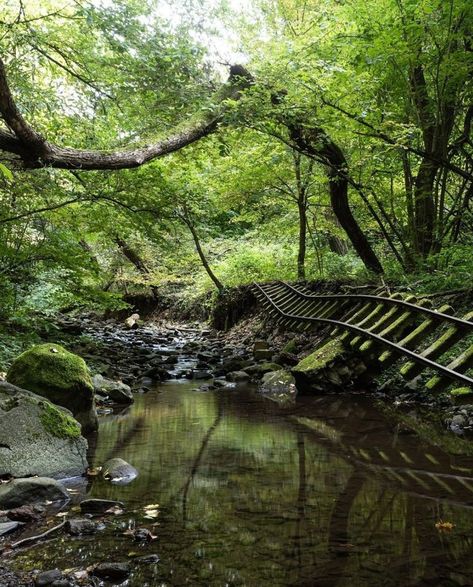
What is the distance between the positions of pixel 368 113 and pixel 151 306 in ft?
55.9

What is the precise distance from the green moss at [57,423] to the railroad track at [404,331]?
3.35m

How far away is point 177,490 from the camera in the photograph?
348cm

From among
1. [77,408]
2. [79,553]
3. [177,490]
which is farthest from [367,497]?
[77,408]

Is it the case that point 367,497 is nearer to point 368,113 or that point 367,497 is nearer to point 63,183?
point 368,113

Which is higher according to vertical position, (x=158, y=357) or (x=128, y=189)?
(x=128, y=189)

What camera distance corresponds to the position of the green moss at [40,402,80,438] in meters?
4.06

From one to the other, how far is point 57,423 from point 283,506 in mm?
2073

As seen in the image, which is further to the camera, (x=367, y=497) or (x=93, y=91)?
(x=93, y=91)

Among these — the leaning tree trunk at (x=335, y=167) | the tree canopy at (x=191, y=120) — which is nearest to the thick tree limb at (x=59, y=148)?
the tree canopy at (x=191, y=120)

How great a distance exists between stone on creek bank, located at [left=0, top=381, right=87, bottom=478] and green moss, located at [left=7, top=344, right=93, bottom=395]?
0.94m

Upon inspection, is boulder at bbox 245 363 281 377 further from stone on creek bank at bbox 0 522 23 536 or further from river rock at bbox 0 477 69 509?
stone on creek bank at bbox 0 522 23 536

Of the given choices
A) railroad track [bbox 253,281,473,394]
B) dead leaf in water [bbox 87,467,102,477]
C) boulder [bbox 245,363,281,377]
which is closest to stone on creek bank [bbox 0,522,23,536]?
dead leaf in water [bbox 87,467,102,477]

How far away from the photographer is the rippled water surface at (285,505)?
2338 mm

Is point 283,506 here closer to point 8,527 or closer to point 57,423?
point 8,527
